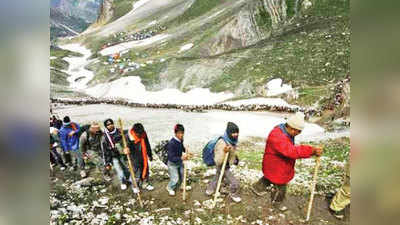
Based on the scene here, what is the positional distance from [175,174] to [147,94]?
155 centimetres

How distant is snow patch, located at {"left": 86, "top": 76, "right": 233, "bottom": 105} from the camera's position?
23.6ft

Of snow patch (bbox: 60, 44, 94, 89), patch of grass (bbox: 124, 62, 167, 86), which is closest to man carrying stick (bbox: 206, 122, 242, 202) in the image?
patch of grass (bbox: 124, 62, 167, 86)

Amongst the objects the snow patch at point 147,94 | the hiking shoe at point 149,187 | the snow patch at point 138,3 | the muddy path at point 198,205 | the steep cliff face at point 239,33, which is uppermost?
the snow patch at point 138,3

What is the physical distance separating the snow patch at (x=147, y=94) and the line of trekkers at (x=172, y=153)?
20.3 inches

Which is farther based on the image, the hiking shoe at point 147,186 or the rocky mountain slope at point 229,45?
the hiking shoe at point 147,186

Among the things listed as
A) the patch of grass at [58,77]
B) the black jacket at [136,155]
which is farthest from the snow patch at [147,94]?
the black jacket at [136,155]

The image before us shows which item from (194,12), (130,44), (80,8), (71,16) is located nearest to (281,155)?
(194,12)

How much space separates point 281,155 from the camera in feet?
21.6

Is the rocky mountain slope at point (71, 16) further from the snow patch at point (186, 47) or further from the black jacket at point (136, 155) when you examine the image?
the black jacket at point (136, 155)

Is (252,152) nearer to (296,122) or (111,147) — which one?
(296,122)

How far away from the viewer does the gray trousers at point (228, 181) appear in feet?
22.4

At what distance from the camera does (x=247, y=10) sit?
7355mm
